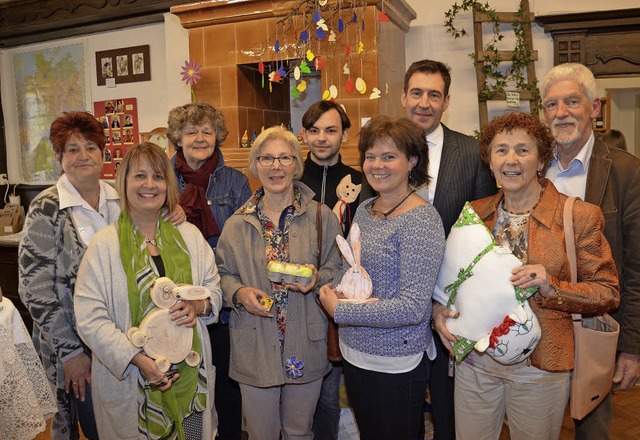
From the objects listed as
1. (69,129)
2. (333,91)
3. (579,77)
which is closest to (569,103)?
(579,77)

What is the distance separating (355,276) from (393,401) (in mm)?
438

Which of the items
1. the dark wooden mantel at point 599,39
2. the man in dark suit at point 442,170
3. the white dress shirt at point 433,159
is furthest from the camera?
the dark wooden mantel at point 599,39

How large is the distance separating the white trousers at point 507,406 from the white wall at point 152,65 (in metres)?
3.94

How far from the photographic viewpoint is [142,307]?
6.43 feet

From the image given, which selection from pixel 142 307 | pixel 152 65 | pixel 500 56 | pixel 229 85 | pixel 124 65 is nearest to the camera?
pixel 142 307

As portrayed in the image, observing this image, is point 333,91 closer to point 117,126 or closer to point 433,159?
point 433,159

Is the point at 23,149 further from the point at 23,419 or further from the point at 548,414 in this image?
the point at 548,414

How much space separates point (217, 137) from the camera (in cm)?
267

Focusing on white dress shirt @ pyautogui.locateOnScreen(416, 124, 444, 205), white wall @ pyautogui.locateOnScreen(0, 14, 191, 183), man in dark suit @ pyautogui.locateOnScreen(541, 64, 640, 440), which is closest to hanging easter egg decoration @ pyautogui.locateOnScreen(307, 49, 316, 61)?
white dress shirt @ pyautogui.locateOnScreen(416, 124, 444, 205)

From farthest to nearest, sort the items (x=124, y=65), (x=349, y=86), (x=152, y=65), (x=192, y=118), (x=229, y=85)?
(x=124, y=65) → (x=152, y=65) → (x=229, y=85) → (x=349, y=86) → (x=192, y=118)

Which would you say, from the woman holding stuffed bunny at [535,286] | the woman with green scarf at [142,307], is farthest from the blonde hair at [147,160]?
the woman holding stuffed bunny at [535,286]

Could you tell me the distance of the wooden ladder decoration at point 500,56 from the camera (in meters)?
3.89

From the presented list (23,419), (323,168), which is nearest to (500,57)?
(323,168)

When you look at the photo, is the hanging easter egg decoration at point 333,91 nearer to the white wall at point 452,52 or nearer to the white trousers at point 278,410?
the white wall at point 452,52
